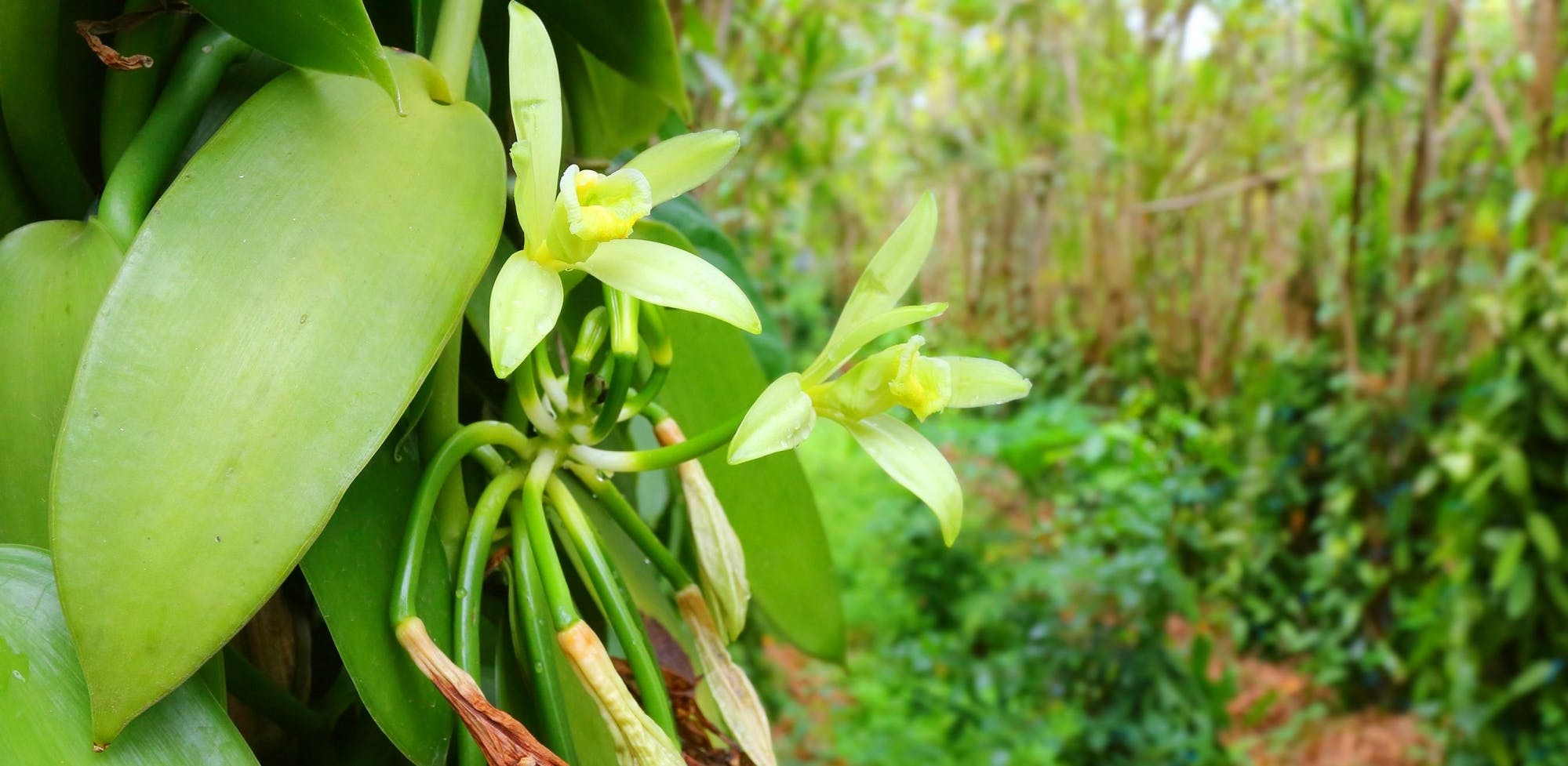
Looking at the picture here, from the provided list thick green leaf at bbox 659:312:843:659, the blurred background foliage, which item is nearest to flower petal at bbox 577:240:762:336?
thick green leaf at bbox 659:312:843:659

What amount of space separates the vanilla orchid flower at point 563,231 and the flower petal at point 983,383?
0.07m

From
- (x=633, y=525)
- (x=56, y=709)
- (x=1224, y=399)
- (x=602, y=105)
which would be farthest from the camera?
(x=1224, y=399)

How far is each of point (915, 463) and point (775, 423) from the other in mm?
45

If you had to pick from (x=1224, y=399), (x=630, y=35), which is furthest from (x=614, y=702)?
(x=1224, y=399)

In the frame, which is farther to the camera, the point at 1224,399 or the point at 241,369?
the point at 1224,399

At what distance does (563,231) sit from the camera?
0.27 metres

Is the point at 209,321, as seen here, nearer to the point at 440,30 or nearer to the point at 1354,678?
the point at 440,30

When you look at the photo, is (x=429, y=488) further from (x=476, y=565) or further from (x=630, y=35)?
(x=630, y=35)

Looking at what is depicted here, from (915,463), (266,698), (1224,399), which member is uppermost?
(915,463)

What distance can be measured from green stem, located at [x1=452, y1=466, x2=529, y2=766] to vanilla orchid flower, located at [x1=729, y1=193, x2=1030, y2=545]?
0.06 m

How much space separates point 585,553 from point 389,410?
0.26ft

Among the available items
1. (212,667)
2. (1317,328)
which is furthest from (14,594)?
(1317,328)

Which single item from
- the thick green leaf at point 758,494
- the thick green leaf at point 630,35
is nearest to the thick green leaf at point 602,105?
the thick green leaf at point 630,35

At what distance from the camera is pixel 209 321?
0.73ft
